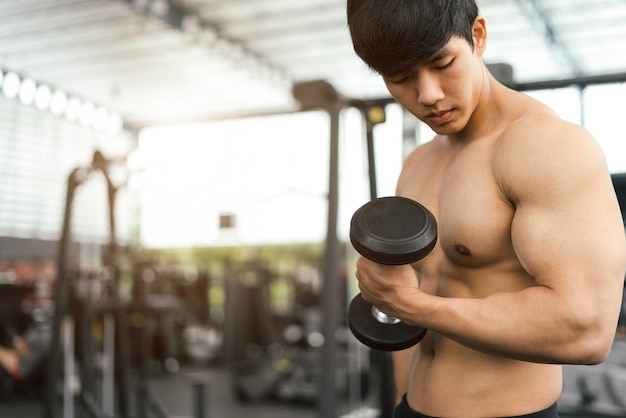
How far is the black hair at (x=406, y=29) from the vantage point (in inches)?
31.2

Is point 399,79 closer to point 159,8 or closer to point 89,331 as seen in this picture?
point 89,331

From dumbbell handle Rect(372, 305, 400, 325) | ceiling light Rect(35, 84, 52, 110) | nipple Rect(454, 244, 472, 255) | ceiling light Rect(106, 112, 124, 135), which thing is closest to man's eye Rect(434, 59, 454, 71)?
nipple Rect(454, 244, 472, 255)

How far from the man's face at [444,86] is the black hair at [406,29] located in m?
0.02

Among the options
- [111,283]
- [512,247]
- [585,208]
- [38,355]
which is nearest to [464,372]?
[512,247]

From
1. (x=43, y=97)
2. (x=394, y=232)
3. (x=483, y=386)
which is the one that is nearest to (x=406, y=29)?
(x=394, y=232)

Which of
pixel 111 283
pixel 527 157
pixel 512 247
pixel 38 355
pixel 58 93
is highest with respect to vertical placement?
pixel 58 93

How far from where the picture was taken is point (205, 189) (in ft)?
26.3

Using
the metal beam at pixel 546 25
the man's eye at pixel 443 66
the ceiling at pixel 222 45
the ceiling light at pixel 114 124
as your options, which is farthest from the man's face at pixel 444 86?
the ceiling light at pixel 114 124

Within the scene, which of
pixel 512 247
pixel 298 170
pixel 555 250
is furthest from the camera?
pixel 298 170

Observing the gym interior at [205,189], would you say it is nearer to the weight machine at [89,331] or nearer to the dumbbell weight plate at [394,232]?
the weight machine at [89,331]

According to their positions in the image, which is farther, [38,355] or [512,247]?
[38,355]

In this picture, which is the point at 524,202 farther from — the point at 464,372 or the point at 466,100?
the point at 464,372

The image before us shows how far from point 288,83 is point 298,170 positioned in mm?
1793

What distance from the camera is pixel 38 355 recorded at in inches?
179
